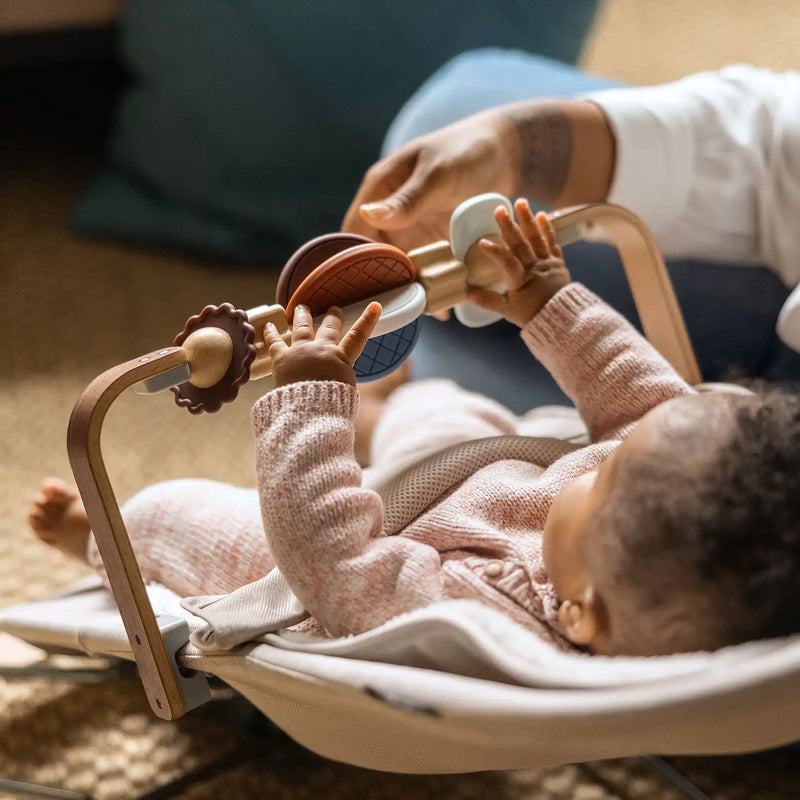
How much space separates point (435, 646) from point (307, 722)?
0.45ft

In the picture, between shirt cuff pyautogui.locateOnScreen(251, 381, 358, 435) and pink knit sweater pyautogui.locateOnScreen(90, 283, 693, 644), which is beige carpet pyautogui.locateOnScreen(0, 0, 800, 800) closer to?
pink knit sweater pyautogui.locateOnScreen(90, 283, 693, 644)

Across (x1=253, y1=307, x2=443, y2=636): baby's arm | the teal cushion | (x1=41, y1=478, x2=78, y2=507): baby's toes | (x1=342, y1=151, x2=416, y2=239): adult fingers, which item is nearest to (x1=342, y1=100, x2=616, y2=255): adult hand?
(x1=342, y1=151, x2=416, y2=239): adult fingers

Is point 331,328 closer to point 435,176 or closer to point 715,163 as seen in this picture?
point 435,176

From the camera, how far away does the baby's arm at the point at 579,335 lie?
0.69m

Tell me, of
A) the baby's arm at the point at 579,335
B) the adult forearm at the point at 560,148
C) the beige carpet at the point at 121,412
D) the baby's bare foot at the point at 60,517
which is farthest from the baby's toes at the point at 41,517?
the adult forearm at the point at 560,148

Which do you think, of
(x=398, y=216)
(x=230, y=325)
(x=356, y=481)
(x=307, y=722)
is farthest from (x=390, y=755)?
(x=398, y=216)

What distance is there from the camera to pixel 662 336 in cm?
79

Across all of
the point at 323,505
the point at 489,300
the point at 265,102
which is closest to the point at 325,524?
the point at 323,505

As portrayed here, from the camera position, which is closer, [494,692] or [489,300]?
[494,692]

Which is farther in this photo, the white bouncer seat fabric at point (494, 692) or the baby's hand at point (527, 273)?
the baby's hand at point (527, 273)

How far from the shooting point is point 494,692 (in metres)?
0.43

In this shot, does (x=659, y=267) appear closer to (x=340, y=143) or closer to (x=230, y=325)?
(x=230, y=325)

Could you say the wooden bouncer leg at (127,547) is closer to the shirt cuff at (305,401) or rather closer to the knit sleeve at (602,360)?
the shirt cuff at (305,401)

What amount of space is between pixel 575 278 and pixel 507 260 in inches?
11.7
